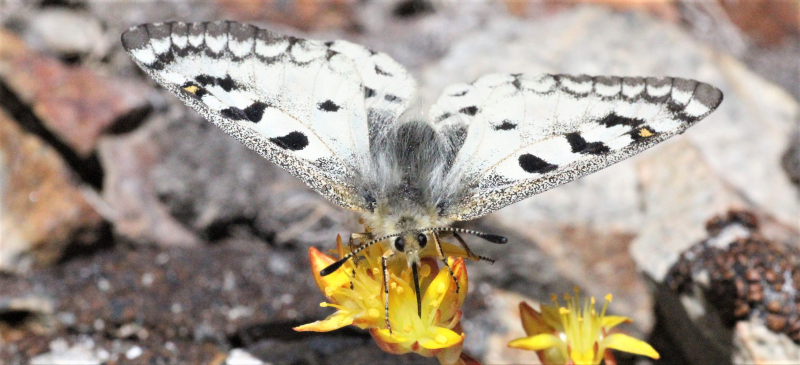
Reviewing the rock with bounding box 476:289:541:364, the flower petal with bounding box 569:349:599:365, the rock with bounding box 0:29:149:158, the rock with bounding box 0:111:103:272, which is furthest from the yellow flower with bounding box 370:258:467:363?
the rock with bounding box 0:29:149:158

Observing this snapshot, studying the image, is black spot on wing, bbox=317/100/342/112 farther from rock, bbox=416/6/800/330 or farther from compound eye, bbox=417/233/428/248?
rock, bbox=416/6/800/330

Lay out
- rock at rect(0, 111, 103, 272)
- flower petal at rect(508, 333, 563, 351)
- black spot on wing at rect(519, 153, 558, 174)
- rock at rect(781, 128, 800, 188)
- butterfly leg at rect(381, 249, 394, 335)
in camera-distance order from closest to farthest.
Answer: butterfly leg at rect(381, 249, 394, 335), flower petal at rect(508, 333, 563, 351), black spot on wing at rect(519, 153, 558, 174), rock at rect(0, 111, 103, 272), rock at rect(781, 128, 800, 188)

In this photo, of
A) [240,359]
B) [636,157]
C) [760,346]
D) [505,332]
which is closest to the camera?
[760,346]

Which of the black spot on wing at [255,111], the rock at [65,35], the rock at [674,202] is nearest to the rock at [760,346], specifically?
the rock at [674,202]

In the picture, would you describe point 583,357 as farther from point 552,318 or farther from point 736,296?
point 736,296

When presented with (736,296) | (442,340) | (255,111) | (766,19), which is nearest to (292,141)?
(255,111)

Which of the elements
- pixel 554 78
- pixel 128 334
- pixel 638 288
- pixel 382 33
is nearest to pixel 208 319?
pixel 128 334
